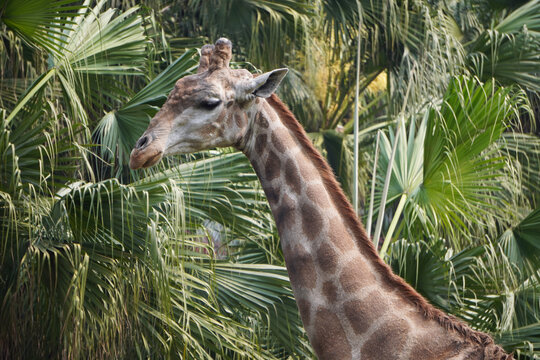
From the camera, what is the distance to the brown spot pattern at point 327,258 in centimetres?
309

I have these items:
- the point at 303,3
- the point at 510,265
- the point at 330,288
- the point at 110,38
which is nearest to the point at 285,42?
the point at 303,3

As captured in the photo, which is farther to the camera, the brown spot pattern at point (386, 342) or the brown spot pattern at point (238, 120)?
the brown spot pattern at point (238, 120)

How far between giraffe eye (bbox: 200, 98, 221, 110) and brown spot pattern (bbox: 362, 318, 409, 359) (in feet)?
3.77

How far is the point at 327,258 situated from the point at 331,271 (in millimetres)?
57

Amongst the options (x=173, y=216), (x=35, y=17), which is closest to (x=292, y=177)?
(x=173, y=216)

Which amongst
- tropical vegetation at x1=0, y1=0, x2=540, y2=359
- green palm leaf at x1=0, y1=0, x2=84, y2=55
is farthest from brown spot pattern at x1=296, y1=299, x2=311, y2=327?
green palm leaf at x1=0, y1=0, x2=84, y2=55

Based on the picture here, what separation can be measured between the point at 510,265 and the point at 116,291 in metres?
2.95

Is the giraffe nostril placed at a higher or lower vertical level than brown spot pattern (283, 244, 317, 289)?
higher

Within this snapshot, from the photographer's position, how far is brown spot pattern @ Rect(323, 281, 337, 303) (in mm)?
3059

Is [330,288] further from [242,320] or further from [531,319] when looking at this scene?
[531,319]

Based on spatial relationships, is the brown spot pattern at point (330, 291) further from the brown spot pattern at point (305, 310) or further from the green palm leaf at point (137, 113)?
the green palm leaf at point (137, 113)

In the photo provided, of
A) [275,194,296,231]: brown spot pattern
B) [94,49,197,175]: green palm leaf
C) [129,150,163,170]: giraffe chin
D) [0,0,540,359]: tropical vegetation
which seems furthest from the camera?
[94,49,197,175]: green palm leaf

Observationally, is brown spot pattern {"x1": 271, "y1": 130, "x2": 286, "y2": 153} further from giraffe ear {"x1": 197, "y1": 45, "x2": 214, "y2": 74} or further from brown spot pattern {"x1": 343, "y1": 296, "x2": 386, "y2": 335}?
brown spot pattern {"x1": 343, "y1": 296, "x2": 386, "y2": 335}

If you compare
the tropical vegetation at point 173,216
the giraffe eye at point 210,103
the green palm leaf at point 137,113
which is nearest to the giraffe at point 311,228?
the giraffe eye at point 210,103
